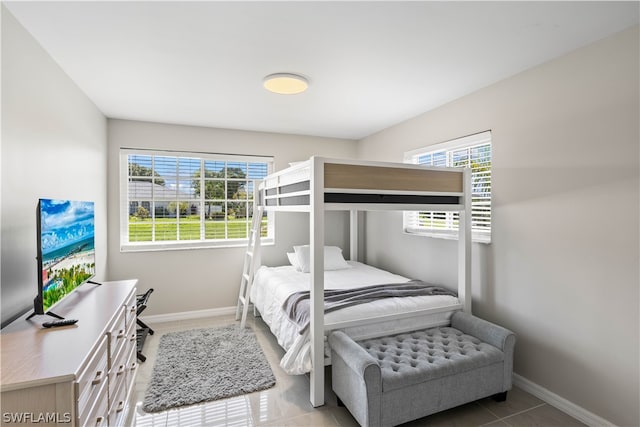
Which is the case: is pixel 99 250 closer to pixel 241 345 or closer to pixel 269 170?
pixel 241 345

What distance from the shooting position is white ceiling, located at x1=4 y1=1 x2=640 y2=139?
1750 mm

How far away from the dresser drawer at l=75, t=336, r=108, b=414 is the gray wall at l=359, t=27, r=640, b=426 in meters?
2.87

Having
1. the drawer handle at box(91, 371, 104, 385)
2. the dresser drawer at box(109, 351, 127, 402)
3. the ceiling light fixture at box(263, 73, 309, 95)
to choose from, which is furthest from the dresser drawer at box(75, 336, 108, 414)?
the ceiling light fixture at box(263, 73, 309, 95)

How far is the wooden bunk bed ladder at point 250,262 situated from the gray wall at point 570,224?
2.41m

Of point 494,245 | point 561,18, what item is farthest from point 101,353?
point 561,18

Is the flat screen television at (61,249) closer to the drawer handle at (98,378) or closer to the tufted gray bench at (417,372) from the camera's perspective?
the drawer handle at (98,378)

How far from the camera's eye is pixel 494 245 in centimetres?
279

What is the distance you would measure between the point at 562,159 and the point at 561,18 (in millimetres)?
930

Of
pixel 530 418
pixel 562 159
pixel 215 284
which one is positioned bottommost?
pixel 530 418

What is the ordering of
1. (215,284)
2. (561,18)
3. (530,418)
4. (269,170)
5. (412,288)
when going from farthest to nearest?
(269,170) < (215,284) < (412,288) < (530,418) < (561,18)

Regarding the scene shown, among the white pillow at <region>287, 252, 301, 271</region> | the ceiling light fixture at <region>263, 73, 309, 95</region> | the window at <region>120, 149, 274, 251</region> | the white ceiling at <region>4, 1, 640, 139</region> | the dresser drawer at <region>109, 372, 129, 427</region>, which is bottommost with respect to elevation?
the dresser drawer at <region>109, 372, 129, 427</region>

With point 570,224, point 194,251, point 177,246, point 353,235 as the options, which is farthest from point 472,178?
point 177,246

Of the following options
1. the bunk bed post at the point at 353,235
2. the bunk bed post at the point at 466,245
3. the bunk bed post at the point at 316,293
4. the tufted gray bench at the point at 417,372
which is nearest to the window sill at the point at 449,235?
the bunk bed post at the point at 466,245

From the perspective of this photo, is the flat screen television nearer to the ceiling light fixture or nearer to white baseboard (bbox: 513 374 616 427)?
the ceiling light fixture
